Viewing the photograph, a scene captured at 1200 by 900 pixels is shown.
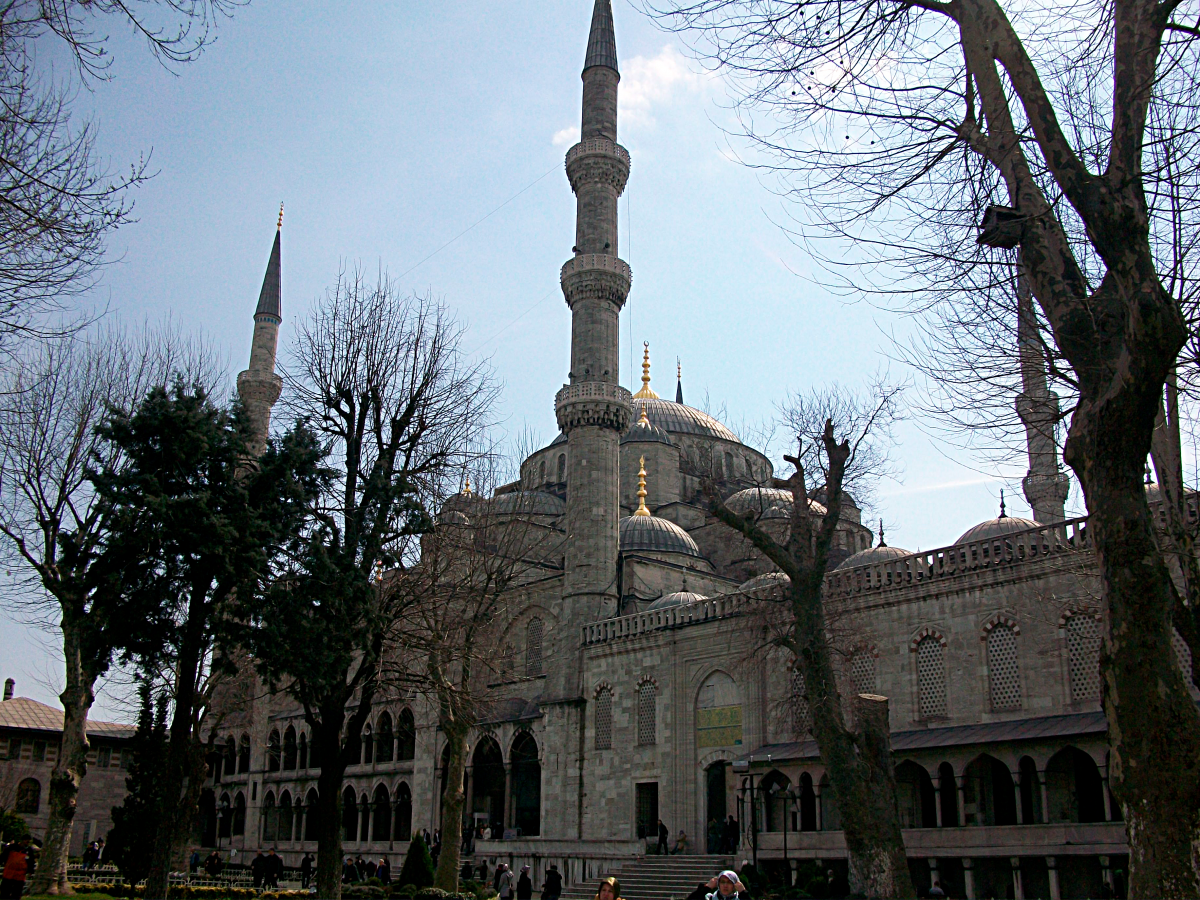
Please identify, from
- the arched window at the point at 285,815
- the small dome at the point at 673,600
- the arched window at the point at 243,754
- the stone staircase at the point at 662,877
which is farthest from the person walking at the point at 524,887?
the arched window at the point at 243,754

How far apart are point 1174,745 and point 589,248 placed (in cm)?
2642

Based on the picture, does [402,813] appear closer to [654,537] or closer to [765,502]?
[654,537]

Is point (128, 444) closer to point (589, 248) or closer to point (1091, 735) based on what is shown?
point (1091, 735)

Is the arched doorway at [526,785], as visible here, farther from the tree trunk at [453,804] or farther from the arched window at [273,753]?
the arched window at [273,753]

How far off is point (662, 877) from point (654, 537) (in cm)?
1313

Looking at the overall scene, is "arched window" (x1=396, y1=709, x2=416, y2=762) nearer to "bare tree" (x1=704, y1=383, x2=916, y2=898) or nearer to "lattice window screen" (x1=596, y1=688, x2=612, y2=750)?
"lattice window screen" (x1=596, y1=688, x2=612, y2=750)

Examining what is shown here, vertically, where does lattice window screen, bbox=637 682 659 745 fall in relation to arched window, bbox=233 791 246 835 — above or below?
above

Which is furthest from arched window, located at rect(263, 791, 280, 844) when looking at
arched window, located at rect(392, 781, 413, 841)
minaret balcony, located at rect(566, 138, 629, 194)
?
minaret balcony, located at rect(566, 138, 629, 194)

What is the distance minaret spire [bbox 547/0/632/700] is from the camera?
1121 inches

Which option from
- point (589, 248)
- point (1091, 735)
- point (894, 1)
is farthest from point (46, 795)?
point (894, 1)

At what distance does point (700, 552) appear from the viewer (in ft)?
115

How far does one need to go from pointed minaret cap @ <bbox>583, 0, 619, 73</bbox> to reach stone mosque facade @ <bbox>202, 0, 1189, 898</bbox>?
8cm

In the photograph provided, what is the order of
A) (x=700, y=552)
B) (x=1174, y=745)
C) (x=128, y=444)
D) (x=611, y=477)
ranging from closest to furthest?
(x=1174, y=745) < (x=128, y=444) < (x=611, y=477) < (x=700, y=552)

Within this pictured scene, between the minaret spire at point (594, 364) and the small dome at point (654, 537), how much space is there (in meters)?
3.49
